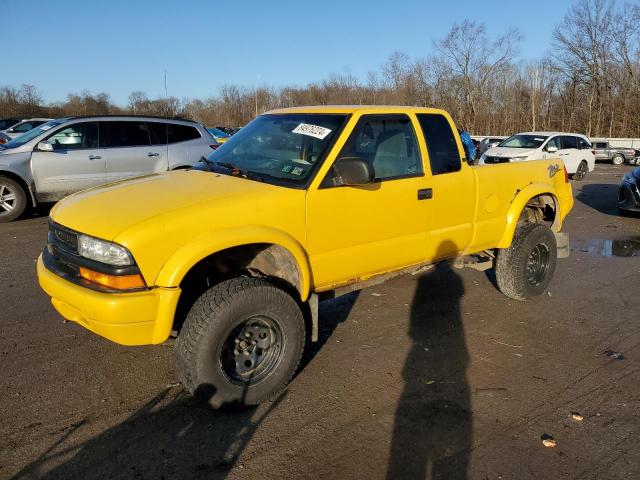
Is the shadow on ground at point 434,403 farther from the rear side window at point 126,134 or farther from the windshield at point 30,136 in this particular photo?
the windshield at point 30,136

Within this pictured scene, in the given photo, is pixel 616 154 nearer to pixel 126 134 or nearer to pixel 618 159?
pixel 618 159

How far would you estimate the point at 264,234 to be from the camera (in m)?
3.27

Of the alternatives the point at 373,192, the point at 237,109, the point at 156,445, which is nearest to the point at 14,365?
the point at 156,445

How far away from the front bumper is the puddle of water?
6804 mm

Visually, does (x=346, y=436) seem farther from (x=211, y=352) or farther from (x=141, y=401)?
(x=141, y=401)

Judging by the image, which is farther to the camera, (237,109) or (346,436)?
(237,109)

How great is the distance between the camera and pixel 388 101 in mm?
52031

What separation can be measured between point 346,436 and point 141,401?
1.39 meters

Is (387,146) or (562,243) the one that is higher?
(387,146)

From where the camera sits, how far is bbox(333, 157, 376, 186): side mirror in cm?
351

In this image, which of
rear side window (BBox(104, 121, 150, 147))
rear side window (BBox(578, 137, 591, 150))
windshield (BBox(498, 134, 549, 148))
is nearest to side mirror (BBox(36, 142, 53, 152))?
rear side window (BBox(104, 121, 150, 147))

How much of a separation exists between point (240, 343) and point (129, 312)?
30.4 inches

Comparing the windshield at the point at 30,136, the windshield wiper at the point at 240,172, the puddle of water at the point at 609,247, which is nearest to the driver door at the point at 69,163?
the windshield at the point at 30,136

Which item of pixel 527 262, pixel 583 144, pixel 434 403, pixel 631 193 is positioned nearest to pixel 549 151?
pixel 583 144
